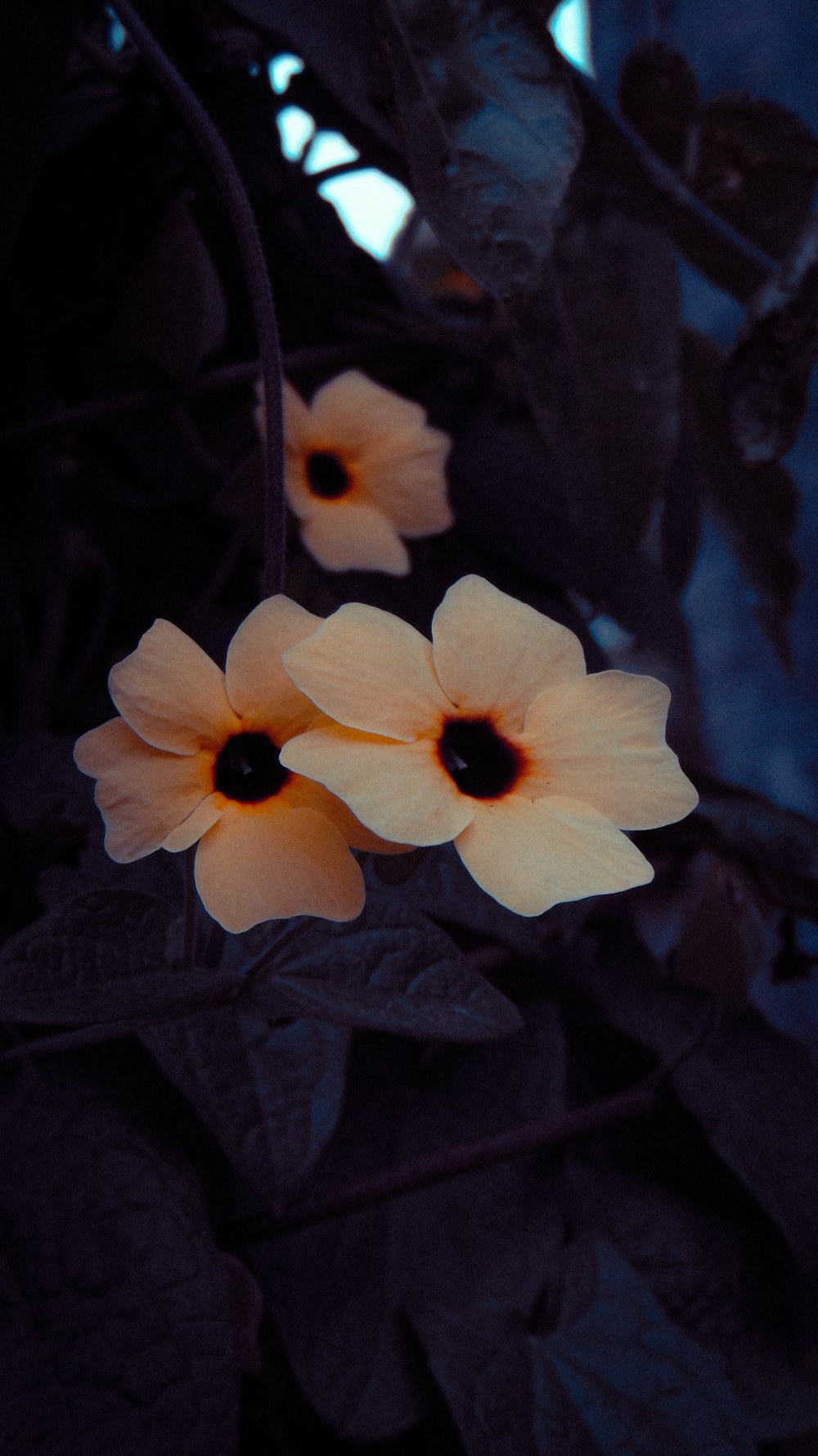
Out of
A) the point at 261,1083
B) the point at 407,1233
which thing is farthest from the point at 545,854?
the point at 407,1233

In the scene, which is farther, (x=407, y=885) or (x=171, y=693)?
(x=407, y=885)

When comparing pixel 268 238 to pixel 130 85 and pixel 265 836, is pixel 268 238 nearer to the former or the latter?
pixel 130 85

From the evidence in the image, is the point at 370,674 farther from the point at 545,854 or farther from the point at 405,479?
the point at 405,479

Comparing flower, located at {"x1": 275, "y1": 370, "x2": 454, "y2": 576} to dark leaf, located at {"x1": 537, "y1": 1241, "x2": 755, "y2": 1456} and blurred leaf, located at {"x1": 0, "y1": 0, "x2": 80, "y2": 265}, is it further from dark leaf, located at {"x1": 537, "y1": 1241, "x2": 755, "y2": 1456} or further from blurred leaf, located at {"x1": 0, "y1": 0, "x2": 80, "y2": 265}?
dark leaf, located at {"x1": 537, "y1": 1241, "x2": 755, "y2": 1456}

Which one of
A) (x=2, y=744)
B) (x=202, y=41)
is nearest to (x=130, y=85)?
(x=202, y=41)

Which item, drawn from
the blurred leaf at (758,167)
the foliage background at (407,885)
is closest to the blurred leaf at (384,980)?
the foliage background at (407,885)

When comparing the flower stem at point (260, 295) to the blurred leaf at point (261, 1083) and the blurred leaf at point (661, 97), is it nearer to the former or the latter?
the blurred leaf at point (261, 1083)

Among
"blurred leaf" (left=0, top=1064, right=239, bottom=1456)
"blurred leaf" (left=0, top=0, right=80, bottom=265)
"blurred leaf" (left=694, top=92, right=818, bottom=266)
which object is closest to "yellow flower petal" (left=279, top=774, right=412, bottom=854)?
"blurred leaf" (left=0, top=1064, right=239, bottom=1456)
